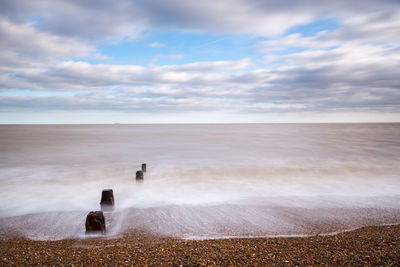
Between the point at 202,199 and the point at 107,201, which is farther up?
the point at 107,201

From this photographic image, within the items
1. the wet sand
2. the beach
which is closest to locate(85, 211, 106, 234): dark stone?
the beach

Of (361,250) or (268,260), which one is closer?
(268,260)

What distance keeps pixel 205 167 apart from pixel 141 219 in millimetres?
9483

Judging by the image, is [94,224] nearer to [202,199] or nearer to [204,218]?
[204,218]

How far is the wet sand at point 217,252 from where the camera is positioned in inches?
161

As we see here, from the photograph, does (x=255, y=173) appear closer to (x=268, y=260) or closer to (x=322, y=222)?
(x=322, y=222)

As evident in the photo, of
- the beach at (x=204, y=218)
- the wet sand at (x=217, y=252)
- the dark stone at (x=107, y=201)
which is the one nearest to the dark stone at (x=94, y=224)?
the beach at (x=204, y=218)

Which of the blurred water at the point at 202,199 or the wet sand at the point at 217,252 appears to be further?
the blurred water at the point at 202,199

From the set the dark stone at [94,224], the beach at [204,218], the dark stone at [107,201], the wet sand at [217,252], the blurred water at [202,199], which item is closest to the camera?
the wet sand at [217,252]

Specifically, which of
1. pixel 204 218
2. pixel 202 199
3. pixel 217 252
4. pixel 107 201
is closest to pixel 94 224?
pixel 107 201

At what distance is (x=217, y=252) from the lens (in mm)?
4438

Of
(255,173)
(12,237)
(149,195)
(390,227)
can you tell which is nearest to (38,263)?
(12,237)

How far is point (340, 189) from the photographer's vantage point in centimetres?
1033

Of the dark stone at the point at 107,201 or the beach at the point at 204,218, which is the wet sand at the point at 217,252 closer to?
the beach at the point at 204,218
